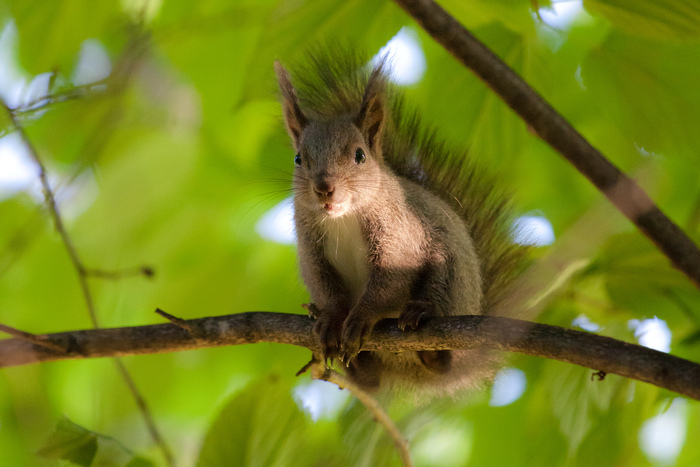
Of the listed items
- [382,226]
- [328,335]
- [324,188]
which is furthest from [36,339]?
[382,226]

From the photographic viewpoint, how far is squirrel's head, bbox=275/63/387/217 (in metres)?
2.45

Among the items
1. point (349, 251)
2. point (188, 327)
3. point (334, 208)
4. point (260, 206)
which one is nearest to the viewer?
point (188, 327)

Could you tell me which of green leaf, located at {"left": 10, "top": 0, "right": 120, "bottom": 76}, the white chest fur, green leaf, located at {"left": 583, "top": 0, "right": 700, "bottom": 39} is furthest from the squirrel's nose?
green leaf, located at {"left": 583, "top": 0, "right": 700, "bottom": 39}

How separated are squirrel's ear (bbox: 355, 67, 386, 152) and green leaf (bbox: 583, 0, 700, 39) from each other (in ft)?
3.71

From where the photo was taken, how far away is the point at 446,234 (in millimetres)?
2740

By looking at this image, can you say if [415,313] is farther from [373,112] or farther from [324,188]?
[373,112]

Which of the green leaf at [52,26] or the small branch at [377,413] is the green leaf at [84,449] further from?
the green leaf at [52,26]

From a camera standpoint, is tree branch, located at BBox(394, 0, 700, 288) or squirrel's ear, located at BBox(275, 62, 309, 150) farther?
squirrel's ear, located at BBox(275, 62, 309, 150)

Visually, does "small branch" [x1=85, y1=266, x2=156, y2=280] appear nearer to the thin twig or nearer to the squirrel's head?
the thin twig

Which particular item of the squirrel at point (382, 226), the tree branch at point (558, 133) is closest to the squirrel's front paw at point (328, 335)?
the squirrel at point (382, 226)

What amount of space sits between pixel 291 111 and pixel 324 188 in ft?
1.99

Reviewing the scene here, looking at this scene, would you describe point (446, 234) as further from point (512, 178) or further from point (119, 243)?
point (119, 243)

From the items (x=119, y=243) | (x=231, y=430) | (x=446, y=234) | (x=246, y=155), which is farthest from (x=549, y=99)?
(x=119, y=243)

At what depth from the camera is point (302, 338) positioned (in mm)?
2303
